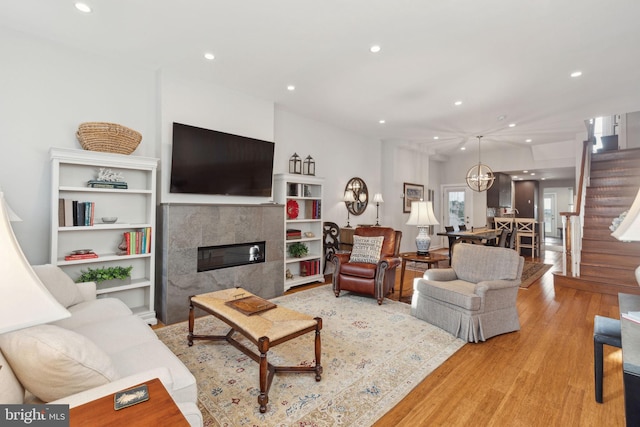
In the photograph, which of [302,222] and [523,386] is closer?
[523,386]

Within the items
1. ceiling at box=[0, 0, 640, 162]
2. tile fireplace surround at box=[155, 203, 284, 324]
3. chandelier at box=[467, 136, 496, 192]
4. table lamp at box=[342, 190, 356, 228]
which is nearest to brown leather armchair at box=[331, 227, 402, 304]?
tile fireplace surround at box=[155, 203, 284, 324]

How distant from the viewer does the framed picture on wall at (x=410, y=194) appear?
7.48 meters

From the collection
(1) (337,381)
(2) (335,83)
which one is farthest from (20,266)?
(2) (335,83)

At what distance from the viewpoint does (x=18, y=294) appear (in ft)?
2.22

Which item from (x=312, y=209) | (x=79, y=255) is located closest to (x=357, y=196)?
(x=312, y=209)

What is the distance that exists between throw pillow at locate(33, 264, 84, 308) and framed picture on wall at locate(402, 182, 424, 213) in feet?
21.1

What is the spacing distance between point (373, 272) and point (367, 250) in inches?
16.5

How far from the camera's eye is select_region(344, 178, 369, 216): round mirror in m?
6.34

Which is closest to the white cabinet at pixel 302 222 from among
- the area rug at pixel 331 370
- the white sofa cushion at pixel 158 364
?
the area rug at pixel 331 370

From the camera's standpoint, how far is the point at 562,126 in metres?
5.90

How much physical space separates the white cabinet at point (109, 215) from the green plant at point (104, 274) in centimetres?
10

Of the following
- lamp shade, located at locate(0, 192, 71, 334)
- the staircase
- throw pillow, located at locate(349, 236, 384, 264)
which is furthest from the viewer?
the staircase

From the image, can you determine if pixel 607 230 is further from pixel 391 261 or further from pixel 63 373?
pixel 63 373

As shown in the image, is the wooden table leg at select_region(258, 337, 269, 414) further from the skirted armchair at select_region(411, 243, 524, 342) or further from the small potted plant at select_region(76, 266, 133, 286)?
the small potted plant at select_region(76, 266, 133, 286)
